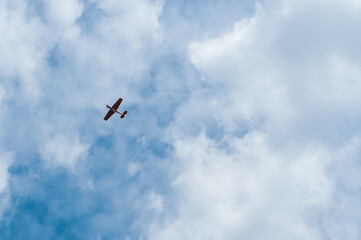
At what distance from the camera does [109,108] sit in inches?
6142
